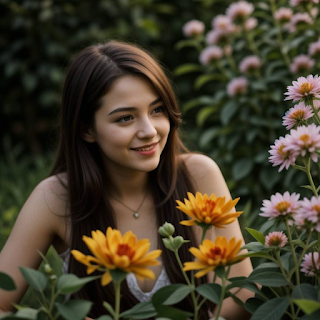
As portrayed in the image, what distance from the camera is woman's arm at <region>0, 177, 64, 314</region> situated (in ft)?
4.09

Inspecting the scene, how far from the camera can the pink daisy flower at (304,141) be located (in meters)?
0.66

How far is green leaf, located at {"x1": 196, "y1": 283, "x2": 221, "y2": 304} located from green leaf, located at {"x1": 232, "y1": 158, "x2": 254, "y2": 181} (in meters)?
1.46

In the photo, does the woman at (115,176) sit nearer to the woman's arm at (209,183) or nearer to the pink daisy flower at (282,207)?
the woman's arm at (209,183)

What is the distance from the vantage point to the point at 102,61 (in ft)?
4.25

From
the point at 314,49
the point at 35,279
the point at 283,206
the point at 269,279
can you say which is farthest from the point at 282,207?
the point at 314,49

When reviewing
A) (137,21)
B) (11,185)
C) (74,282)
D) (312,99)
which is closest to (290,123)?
(312,99)

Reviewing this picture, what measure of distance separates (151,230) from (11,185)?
5.23ft

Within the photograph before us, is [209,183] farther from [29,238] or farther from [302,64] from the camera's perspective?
[302,64]

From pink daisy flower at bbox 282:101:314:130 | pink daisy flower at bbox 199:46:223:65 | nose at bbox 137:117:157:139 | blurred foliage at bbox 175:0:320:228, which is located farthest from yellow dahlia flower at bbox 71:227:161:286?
pink daisy flower at bbox 199:46:223:65

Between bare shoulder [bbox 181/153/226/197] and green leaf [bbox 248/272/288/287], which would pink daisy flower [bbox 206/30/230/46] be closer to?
bare shoulder [bbox 181/153/226/197]

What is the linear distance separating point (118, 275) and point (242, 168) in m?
1.62

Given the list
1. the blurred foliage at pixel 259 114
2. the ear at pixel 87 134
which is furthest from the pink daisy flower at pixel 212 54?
the ear at pixel 87 134

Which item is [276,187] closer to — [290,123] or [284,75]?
[284,75]

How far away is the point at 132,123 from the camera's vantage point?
1.20 metres
